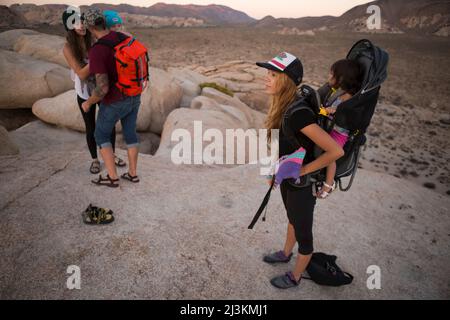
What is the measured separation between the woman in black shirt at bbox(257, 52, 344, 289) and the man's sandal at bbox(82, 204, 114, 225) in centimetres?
229

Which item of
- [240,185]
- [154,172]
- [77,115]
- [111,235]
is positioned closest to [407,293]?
[240,185]

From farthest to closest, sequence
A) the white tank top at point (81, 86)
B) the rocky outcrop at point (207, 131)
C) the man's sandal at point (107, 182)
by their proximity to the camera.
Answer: the rocky outcrop at point (207, 131) < the man's sandal at point (107, 182) < the white tank top at point (81, 86)

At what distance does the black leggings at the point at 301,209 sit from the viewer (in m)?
2.58

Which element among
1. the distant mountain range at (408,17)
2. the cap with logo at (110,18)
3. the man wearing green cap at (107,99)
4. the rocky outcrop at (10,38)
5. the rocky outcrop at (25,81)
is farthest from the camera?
the distant mountain range at (408,17)

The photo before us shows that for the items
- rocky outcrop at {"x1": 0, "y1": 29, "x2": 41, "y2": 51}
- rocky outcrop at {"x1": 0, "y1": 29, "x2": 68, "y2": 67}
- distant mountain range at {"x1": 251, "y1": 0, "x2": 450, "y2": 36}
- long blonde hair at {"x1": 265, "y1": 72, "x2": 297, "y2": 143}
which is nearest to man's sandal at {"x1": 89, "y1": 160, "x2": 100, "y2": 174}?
long blonde hair at {"x1": 265, "y1": 72, "x2": 297, "y2": 143}

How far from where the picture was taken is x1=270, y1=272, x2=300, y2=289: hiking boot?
301cm

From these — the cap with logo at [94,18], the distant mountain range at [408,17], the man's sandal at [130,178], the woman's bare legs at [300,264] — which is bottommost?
the woman's bare legs at [300,264]

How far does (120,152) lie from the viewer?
6051mm

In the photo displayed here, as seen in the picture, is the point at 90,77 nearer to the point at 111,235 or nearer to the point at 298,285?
the point at 111,235

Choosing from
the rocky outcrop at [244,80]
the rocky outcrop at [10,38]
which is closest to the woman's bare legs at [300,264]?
the rocky outcrop at [244,80]

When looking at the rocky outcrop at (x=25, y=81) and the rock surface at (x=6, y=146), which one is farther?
the rocky outcrop at (x=25, y=81)

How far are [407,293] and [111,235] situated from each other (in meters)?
3.39

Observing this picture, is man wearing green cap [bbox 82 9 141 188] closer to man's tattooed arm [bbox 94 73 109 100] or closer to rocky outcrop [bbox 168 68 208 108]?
man's tattooed arm [bbox 94 73 109 100]

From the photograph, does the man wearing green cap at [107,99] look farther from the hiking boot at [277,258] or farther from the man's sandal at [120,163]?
the hiking boot at [277,258]
